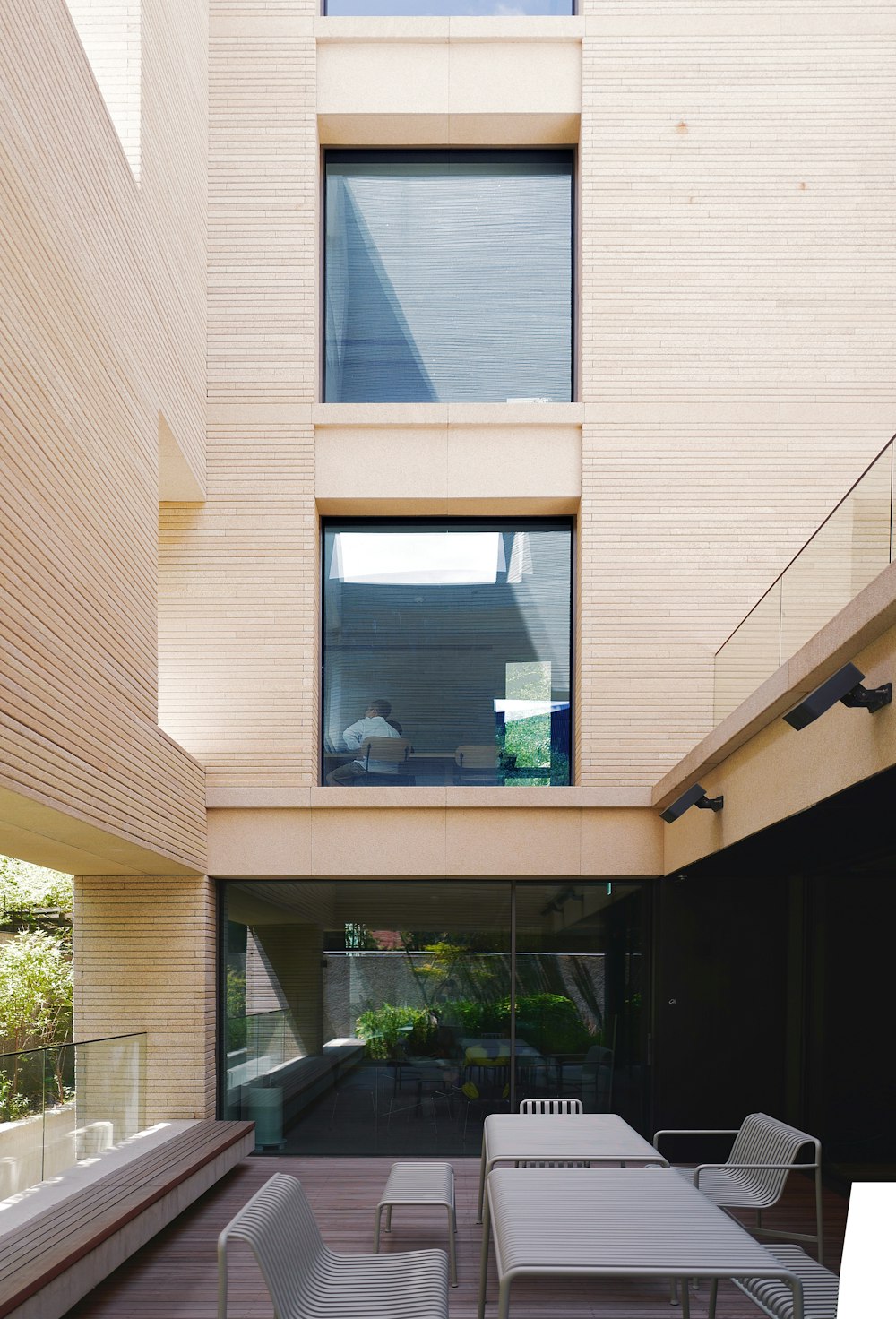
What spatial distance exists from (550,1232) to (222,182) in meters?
10.9

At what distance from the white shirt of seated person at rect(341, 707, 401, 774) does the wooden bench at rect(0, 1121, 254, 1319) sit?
12.8ft

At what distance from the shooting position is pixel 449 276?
13.2m

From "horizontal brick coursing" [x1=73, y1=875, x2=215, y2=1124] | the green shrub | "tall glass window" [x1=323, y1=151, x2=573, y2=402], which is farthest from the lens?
"tall glass window" [x1=323, y1=151, x2=573, y2=402]

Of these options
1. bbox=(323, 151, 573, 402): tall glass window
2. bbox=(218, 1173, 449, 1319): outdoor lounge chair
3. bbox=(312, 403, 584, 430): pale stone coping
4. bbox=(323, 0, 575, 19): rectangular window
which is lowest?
bbox=(218, 1173, 449, 1319): outdoor lounge chair

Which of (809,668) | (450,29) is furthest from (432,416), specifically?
(809,668)

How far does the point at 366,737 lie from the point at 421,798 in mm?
1077

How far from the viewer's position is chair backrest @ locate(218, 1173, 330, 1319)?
15.7 ft

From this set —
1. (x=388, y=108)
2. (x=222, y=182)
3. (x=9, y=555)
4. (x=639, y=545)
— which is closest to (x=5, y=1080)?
(x=9, y=555)

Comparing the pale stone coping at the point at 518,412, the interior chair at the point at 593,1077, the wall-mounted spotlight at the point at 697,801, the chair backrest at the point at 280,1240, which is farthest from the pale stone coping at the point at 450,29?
the chair backrest at the point at 280,1240

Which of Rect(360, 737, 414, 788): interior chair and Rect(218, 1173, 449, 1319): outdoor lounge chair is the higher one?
Rect(360, 737, 414, 788): interior chair

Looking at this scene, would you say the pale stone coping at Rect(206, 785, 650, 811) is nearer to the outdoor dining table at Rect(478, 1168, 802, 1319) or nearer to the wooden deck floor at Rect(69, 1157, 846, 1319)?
the wooden deck floor at Rect(69, 1157, 846, 1319)

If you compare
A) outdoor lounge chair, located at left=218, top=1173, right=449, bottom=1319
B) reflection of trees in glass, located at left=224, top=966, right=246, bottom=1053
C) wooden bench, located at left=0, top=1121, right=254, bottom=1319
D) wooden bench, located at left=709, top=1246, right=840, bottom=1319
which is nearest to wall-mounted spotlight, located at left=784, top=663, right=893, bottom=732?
wooden bench, located at left=709, top=1246, right=840, bottom=1319

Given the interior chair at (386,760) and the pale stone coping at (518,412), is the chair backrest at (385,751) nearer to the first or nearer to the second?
the interior chair at (386,760)

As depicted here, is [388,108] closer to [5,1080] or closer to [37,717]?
[37,717]
